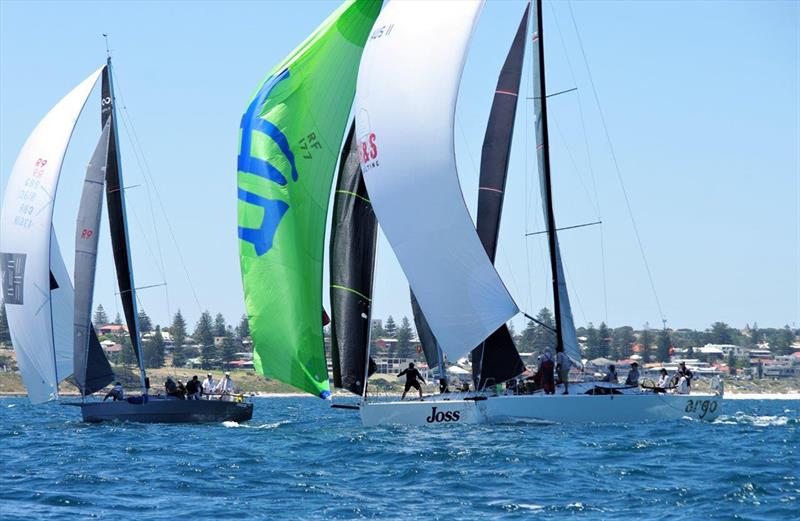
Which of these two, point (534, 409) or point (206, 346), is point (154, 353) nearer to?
point (206, 346)

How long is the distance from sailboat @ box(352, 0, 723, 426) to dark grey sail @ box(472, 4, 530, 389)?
4cm

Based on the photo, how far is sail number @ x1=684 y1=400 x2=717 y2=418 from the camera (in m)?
31.0

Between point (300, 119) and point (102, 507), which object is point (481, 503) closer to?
point (102, 507)

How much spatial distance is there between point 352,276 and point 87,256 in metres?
8.71

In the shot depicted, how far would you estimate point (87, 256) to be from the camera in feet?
116

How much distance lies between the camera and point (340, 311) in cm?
3019

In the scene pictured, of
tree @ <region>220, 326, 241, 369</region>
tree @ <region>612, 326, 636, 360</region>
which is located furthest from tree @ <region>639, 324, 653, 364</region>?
tree @ <region>220, 326, 241, 369</region>

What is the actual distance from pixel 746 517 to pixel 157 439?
50.9 feet

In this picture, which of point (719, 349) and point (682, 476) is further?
point (719, 349)

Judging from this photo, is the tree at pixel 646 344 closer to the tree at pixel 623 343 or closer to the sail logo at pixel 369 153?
the tree at pixel 623 343

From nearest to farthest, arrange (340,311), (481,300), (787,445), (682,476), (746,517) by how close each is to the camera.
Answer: (746,517) < (682,476) < (787,445) < (481,300) < (340,311)

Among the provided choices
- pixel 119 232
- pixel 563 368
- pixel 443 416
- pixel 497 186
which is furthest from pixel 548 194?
pixel 119 232

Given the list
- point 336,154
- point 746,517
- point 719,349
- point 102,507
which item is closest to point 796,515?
point 746,517

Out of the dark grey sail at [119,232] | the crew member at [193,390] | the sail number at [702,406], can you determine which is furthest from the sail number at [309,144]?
the sail number at [702,406]
